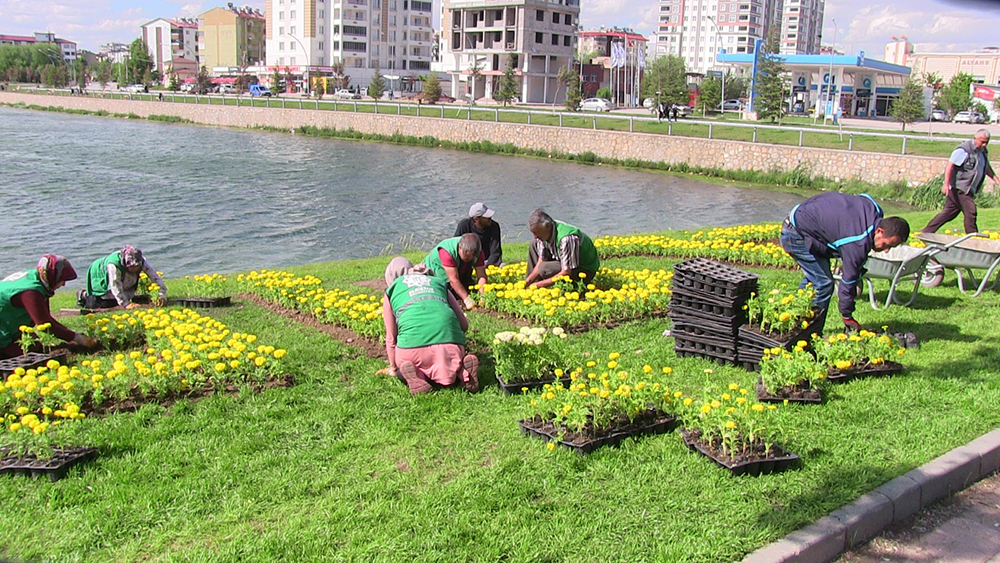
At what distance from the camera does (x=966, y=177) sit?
39.3ft

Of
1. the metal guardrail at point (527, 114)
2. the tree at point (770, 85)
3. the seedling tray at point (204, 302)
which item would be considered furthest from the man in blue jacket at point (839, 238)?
the tree at point (770, 85)

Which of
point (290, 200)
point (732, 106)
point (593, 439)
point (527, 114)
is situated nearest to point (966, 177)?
Result: point (593, 439)

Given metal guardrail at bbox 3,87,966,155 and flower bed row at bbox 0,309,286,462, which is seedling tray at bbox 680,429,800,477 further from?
metal guardrail at bbox 3,87,966,155

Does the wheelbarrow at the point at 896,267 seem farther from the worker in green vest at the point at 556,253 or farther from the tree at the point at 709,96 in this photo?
the tree at the point at 709,96

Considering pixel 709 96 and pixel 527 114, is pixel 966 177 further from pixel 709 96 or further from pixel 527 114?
pixel 709 96

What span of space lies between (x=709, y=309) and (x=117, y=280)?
6965mm

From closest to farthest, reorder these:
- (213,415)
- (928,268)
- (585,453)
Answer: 1. (585,453)
2. (213,415)
3. (928,268)

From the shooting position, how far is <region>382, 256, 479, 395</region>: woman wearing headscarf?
6.59 meters

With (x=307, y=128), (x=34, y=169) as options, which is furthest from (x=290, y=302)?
(x=307, y=128)

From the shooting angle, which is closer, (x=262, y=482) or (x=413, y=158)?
(x=262, y=482)

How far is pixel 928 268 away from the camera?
10648 millimetres

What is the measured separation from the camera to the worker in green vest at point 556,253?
9438mm

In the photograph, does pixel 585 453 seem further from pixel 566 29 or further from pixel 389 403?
pixel 566 29

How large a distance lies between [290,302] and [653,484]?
587cm
